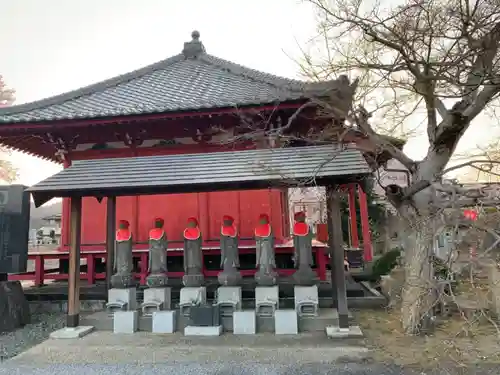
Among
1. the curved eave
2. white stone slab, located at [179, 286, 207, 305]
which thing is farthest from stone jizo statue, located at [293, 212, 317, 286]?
the curved eave

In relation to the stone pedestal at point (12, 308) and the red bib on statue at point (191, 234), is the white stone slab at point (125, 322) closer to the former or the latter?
the red bib on statue at point (191, 234)

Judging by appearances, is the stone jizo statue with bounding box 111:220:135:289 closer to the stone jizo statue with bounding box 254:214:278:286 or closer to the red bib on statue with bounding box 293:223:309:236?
the stone jizo statue with bounding box 254:214:278:286

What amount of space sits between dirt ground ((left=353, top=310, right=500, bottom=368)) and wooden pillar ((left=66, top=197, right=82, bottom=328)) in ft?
14.6

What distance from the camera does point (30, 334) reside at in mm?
6062

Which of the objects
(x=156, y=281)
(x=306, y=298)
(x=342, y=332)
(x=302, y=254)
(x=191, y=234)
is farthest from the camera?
(x=191, y=234)

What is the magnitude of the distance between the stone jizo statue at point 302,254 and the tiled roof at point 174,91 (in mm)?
2109

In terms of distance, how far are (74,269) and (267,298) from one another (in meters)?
3.10

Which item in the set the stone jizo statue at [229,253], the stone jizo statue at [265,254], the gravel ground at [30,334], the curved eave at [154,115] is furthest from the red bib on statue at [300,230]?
the gravel ground at [30,334]

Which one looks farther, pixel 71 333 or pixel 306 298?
pixel 306 298

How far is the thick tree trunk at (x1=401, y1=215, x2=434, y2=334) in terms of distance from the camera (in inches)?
189

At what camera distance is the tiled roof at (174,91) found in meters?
6.59

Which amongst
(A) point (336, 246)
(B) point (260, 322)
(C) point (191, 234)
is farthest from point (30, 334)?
(A) point (336, 246)

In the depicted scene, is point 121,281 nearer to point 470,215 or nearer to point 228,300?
point 228,300

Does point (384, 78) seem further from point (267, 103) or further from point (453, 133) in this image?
point (267, 103)
